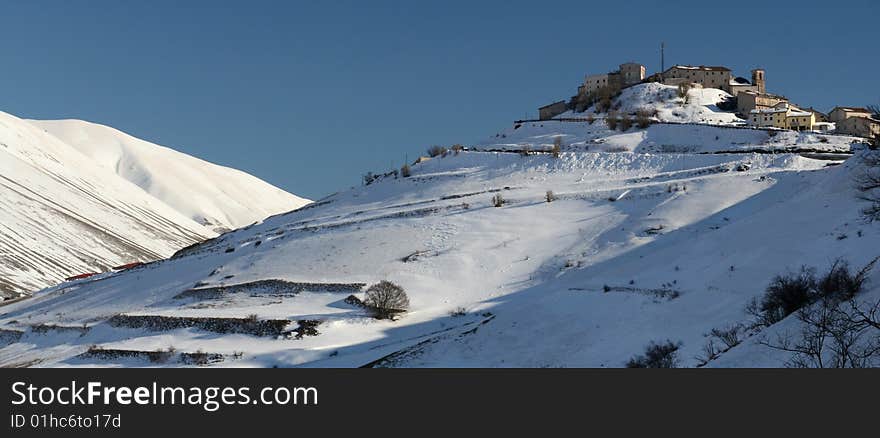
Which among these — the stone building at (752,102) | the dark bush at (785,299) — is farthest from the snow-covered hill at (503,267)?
the stone building at (752,102)

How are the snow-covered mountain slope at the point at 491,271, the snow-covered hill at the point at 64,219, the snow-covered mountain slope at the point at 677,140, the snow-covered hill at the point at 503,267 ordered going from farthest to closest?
the snow-covered hill at the point at 64,219, the snow-covered mountain slope at the point at 677,140, the snow-covered mountain slope at the point at 491,271, the snow-covered hill at the point at 503,267

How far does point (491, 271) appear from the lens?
45.4 metres

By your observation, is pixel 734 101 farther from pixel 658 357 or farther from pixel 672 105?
pixel 658 357

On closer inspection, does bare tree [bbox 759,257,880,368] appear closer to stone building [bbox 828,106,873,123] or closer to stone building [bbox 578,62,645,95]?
stone building [bbox 828,106,873,123]

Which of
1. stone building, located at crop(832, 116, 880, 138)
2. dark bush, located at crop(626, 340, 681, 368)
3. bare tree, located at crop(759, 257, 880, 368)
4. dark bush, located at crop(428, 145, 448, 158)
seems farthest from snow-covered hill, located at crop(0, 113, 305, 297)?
bare tree, located at crop(759, 257, 880, 368)

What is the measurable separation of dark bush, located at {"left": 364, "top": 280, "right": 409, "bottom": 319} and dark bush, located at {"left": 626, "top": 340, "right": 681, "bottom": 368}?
574 inches

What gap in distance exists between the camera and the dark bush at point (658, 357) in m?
24.2

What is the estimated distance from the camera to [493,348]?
1297 inches

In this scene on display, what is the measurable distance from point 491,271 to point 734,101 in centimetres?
5353

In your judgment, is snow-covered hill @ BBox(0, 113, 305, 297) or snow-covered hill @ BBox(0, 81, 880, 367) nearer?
snow-covered hill @ BBox(0, 81, 880, 367)

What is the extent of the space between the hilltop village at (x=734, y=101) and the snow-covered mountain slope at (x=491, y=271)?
1834 cm

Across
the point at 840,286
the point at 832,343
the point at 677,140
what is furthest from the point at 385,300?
the point at 677,140

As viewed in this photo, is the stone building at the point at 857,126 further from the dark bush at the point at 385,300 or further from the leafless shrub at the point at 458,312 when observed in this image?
the dark bush at the point at 385,300

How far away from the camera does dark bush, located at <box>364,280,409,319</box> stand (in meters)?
39.7
